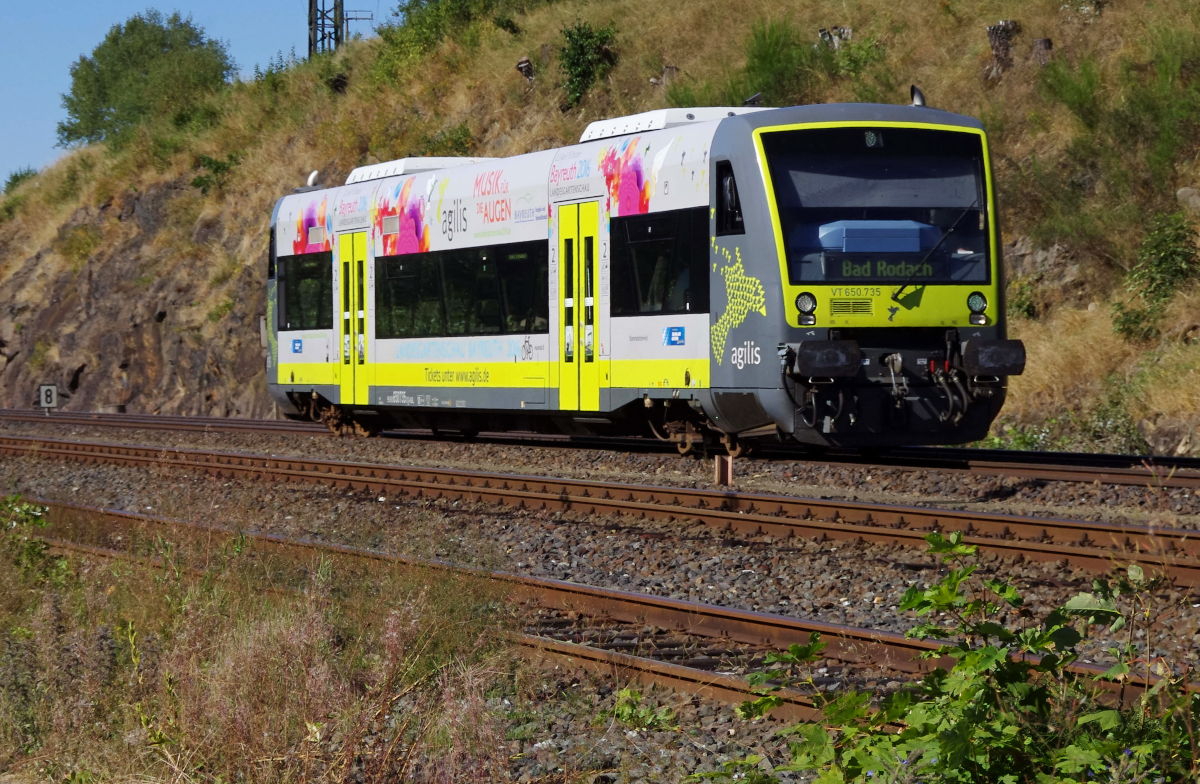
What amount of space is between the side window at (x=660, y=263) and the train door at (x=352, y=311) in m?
5.41

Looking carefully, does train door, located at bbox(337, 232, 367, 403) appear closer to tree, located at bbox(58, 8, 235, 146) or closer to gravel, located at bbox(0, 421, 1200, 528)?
gravel, located at bbox(0, 421, 1200, 528)

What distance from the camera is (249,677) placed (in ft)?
17.8

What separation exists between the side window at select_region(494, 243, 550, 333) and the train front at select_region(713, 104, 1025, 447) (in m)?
2.92

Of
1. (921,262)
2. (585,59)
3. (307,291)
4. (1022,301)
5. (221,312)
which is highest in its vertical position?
(585,59)

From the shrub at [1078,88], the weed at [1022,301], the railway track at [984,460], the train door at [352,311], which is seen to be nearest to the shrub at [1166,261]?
the weed at [1022,301]

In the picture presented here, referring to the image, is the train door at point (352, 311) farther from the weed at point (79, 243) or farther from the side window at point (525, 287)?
the weed at point (79, 243)

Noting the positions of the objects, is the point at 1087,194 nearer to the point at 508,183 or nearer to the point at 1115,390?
the point at 1115,390

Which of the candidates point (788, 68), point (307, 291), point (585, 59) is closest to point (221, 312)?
point (585, 59)

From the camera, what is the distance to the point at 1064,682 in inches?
168

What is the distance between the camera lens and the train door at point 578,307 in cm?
1470

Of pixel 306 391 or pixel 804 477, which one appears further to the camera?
pixel 306 391

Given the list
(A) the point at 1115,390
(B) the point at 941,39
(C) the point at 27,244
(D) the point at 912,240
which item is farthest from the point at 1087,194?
(C) the point at 27,244

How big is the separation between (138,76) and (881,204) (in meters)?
57.4

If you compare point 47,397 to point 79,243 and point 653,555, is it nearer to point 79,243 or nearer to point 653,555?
point 79,243
